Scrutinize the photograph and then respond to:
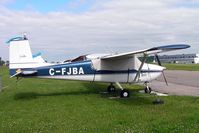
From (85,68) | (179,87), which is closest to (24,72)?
(85,68)

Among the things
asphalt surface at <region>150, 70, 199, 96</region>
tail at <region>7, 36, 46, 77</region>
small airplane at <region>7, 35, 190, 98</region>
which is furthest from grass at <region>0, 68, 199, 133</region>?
asphalt surface at <region>150, 70, 199, 96</region>

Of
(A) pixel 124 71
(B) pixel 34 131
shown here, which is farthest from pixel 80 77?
(B) pixel 34 131

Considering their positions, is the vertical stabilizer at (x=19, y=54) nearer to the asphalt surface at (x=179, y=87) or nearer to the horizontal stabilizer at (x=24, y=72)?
the horizontal stabilizer at (x=24, y=72)

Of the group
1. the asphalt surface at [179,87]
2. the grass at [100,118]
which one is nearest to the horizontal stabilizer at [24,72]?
the grass at [100,118]

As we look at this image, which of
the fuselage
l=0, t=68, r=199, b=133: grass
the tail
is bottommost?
l=0, t=68, r=199, b=133: grass

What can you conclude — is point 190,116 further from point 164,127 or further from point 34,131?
point 34,131

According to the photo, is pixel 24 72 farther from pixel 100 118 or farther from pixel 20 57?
pixel 100 118

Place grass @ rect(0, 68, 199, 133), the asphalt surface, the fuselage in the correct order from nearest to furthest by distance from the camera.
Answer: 1. grass @ rect(0, 68, 199, 133)
2. the fuselage
3. the asphalt surface

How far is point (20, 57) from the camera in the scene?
1553 centimetres

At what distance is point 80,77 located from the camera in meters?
16.2

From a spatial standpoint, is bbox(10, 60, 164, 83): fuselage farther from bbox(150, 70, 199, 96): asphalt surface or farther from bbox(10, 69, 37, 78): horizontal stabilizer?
bbox(150, 70, 199, 96): asphalt surface

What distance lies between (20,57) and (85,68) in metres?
3.03

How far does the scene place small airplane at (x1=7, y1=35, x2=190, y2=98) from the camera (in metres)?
15.5

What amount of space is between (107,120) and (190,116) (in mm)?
2186
